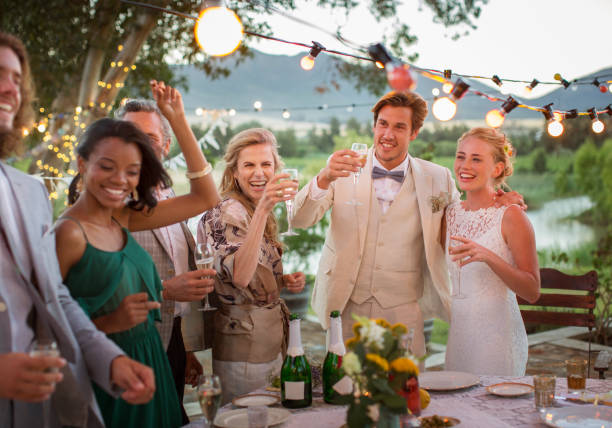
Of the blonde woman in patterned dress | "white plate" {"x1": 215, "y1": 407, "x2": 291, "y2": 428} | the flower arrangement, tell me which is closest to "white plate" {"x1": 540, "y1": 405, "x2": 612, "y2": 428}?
the flower arrangement

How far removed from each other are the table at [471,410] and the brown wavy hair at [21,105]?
979 mm

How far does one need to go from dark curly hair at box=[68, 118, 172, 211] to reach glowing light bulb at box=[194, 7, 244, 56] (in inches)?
12.8

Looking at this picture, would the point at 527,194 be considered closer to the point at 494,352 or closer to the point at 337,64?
the point at 337,64

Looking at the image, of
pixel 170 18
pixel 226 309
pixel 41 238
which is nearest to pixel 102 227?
pixel 41 238

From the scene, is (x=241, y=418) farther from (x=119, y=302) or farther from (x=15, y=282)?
(x=15, y=282)

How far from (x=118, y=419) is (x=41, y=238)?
0.55 meters

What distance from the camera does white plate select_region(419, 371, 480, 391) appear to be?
1946 mm

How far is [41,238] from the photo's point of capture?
1447 mm

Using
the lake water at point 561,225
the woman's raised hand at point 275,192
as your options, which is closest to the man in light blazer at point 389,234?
the woman's raised hand at point 275,192

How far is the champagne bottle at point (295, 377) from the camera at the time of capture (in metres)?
1.81

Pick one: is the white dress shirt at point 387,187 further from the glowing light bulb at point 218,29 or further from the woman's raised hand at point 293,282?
the glowing light bulb at point 218,29

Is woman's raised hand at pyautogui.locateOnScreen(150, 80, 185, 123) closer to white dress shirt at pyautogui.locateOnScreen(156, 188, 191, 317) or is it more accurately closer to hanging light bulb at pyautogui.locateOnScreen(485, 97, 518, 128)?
white dress shirt at pyautogui.locateOnScreen(156, 188, 191, 317)

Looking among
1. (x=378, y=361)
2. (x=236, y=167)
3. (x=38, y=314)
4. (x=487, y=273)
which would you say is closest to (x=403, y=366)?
(x=378, y=361)

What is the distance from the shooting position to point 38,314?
1.41m
